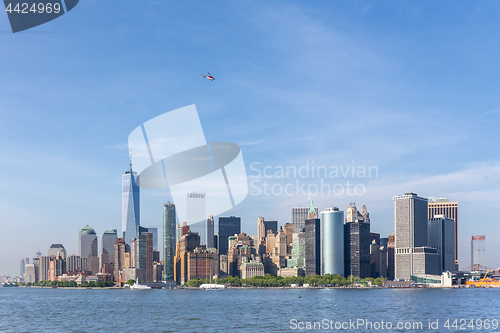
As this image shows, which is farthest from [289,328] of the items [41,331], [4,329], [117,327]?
[4,329]

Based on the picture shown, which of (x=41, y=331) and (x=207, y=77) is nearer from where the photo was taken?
(x=207, y=77)

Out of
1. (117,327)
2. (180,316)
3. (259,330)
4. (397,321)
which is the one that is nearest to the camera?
(259,330)

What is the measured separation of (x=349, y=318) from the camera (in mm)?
77500

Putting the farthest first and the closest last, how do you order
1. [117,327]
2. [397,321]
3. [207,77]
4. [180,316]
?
[180,316] < [397,321] < [117,327] < [207,77]

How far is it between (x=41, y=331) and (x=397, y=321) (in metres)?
44.9

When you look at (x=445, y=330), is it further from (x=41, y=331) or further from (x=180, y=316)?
(x=41, y=331)

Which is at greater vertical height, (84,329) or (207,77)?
(207,77)

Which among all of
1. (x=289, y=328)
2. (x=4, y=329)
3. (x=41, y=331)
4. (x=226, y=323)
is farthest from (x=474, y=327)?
(x=4, y=329)

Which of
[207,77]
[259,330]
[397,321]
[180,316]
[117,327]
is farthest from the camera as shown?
[180,316]

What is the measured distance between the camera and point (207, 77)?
58719 millimetres

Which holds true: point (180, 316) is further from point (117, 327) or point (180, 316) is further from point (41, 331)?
point (41, 331)

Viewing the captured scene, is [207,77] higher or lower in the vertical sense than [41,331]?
higher

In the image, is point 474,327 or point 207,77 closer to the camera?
point 207,77

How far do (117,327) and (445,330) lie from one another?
39.1 meters
